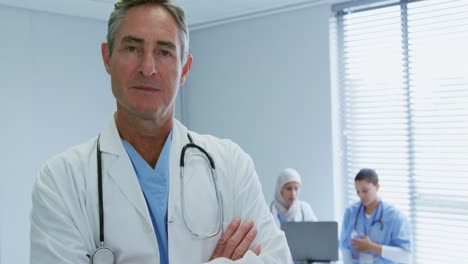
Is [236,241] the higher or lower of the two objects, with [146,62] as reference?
lower

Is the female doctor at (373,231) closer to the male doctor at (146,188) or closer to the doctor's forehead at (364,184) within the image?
the doctor's forehead at (364,184)

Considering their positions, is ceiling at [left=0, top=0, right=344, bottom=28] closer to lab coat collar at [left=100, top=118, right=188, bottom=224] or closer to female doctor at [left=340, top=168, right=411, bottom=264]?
female doctor at [left=340, top=168, right=411, bottom=264]

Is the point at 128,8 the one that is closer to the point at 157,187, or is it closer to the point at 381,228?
the point at 157,187

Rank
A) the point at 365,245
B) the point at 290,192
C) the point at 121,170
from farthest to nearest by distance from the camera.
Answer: the point at 290,192
the point at 365,245
the point at 121,170

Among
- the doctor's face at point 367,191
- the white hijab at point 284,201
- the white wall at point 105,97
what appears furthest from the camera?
the white wall at point 105,97

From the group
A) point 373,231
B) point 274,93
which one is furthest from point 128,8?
point 274,93

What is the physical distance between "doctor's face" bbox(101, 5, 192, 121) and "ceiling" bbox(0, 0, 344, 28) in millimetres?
2768

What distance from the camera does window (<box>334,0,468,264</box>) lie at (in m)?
3.34

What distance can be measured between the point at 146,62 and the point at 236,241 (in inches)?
19.1

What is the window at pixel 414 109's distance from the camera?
11.0 ft

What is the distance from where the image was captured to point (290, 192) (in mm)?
3766

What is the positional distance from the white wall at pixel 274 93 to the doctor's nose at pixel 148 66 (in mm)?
2931

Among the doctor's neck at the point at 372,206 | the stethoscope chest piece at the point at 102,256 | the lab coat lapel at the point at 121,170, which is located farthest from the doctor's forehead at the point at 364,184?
the stethoscope chest piece at the point at 102,256

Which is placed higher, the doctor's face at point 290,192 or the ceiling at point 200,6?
the ceiling at point 200,6
